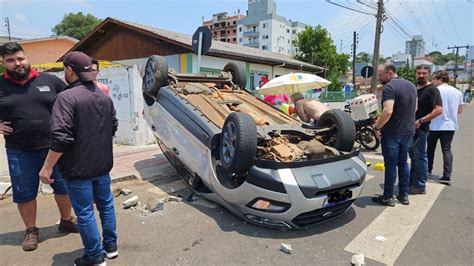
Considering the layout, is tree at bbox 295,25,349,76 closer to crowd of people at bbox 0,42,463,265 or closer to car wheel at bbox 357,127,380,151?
car wheel at bbox 357,127,380,151

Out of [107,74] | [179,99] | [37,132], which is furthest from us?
[107,74]

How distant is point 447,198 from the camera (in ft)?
15.4

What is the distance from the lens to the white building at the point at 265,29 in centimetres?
8675

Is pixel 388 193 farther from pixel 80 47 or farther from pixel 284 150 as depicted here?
pixel 80 47

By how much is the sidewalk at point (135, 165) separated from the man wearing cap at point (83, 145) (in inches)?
105

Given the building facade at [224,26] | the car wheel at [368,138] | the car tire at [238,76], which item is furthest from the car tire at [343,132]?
the building facade at [224,26]

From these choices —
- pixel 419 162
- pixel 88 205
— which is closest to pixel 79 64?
pixel 88 205

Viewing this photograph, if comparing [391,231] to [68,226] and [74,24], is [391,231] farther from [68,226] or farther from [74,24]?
[74,24]

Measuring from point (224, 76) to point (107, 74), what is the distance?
12.5 feet

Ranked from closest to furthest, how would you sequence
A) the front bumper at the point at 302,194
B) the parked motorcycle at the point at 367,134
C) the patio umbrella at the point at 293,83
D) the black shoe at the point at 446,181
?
the front bumper at the point at 302,194 < the black shoe at the point at 446,181 < the patio umbrella at the point at 293,83 < the parked motorcycle at the point at 367,134

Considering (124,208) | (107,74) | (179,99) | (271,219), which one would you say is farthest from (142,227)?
(107,74)

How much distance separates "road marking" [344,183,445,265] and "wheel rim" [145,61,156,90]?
364 cm

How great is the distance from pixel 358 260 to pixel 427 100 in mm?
3243

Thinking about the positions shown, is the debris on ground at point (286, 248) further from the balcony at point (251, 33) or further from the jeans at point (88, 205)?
the balcony at point (251, 33)
